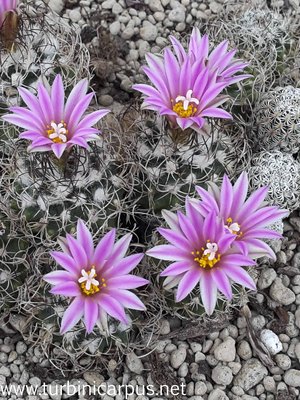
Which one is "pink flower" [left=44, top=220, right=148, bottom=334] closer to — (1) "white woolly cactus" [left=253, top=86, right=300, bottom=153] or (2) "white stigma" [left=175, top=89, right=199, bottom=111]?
(2) "white stigma" [left=175, top=89, right=199, bottom=111]

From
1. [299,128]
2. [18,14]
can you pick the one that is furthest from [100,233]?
[299,128]

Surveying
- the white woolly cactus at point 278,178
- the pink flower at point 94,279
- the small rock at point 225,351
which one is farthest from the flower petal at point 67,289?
the white woolly cactus at point 278,178

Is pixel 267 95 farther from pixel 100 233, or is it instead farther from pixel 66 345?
pixel 66 345

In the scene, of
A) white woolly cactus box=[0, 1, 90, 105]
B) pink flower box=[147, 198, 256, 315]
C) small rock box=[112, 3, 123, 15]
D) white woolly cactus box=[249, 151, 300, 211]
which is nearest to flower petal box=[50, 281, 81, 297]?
pink flower box=[147, 198, 256, 315]

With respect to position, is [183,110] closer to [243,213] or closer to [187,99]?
[187,99]

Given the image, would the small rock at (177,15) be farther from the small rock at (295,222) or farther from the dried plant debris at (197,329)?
the dried plant debris at (197,329)
